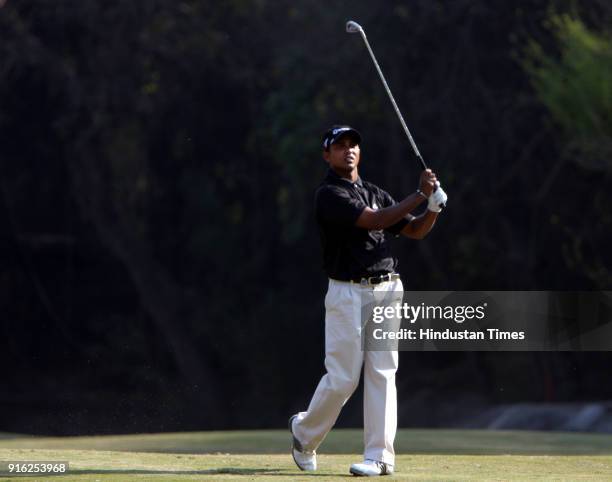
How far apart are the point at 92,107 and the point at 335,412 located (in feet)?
68.3

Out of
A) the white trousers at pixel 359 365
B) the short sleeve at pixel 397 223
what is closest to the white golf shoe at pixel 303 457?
the white trousers at pixel 359 365

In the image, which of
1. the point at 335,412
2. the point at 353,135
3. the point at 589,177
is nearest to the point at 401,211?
the point at 353,135

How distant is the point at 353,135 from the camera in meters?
8.05

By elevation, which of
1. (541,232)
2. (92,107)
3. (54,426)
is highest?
(92,107)

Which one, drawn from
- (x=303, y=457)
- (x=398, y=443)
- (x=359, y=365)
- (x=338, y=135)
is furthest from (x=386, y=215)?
(x=398, y=443)

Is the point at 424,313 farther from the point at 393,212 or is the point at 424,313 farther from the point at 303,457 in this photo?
the point at 393,212

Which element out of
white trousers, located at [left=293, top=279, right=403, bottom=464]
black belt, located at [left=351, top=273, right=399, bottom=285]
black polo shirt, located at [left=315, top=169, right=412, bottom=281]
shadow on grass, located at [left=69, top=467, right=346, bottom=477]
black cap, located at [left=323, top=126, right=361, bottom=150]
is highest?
black cap, located at [left=323, top=126, right=361, bottom=150]

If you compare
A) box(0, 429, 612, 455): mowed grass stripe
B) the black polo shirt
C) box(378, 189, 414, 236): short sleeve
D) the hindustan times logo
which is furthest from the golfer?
box(0, 429, 612, 455): mowed grass stripe

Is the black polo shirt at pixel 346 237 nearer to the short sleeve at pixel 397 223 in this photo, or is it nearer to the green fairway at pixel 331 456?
the short sleeve at pixel 397 223

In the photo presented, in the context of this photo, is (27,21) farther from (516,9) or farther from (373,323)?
(373,323)

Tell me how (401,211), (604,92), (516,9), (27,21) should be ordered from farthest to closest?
(27,21) → (516,9) → (604,92) → (401,211)

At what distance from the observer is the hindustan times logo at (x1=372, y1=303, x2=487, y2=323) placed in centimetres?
787

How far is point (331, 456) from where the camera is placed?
9555 mm

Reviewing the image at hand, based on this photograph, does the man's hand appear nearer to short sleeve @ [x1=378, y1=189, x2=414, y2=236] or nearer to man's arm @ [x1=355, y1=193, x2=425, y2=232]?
man's arm @ [x1=355, y1=193, x2=425, y2=232]
